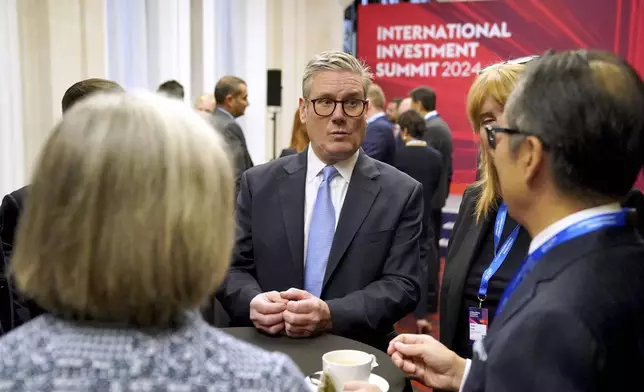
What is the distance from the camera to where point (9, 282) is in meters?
1.87

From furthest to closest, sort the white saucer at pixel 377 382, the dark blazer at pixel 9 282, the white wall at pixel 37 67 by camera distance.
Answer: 1. the white wall at pixel 37 67
2. the dark blazer at pixel 9 282
3. the white saucer at pixel 377 382

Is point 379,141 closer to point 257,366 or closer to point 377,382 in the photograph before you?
point 377,382

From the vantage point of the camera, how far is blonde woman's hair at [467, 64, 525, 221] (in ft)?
5.77

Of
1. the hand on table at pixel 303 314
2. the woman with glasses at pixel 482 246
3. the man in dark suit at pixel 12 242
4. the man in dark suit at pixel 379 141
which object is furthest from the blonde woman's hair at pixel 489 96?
the man in dark suit at pixel 379 141

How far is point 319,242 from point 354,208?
0.16m

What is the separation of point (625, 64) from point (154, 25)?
6071 millimetres

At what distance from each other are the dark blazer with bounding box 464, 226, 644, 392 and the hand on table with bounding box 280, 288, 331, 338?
79cm

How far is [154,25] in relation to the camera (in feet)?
21.1

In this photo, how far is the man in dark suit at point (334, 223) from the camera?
6.42 ft

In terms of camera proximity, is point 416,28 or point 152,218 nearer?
point 152,218

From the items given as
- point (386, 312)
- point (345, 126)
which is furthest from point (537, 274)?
point (345, 126)

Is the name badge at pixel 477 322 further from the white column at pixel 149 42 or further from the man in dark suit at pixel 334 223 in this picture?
the white column at pixel 149 42

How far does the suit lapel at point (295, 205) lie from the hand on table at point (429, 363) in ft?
1.95

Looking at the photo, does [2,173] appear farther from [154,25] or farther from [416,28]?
[416,28]
